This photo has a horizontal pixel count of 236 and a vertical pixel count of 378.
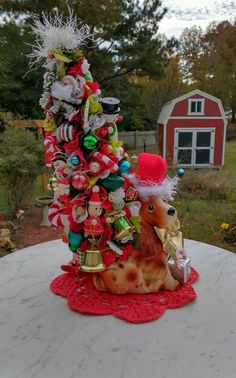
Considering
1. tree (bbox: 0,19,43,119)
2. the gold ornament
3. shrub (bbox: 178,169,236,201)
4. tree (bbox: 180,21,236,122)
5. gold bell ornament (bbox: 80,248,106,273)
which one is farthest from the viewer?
tree (bbox: 180,21,236,122)

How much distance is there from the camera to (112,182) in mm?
1447

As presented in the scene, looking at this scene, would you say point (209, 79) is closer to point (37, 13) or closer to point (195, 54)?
point (195, 54)

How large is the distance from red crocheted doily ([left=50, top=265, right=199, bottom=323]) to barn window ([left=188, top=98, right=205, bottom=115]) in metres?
6.90

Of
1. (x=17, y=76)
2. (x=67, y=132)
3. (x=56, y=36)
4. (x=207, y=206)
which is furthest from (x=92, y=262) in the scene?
(x=17, y=76)

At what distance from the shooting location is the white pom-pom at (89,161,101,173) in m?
1.40

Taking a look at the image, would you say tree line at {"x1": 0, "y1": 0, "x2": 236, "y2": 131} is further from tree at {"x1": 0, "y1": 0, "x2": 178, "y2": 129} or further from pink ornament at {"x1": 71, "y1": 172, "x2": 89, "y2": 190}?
pink ornament at {"x1": 71, "y1": 172, "x2": 89, "y2": 190}

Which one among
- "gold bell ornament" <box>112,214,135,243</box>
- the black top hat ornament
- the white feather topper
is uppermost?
the white feather topper

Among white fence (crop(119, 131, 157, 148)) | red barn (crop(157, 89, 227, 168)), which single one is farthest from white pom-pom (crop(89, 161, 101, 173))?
white fence (crop(119, 131, 157, 148))

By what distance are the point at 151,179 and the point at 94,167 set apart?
10.5 inches

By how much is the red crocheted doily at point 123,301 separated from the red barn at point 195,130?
6.49 metres

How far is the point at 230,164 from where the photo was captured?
30.2 feet

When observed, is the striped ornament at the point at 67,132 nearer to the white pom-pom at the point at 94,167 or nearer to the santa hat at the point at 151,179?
the white pom-pom at the point at 94,167

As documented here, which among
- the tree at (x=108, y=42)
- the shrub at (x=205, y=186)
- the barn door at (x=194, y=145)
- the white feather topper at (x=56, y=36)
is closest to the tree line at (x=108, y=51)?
the tree at (x=108, y=42)

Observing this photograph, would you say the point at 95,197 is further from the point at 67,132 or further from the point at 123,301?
the point at 123,301
